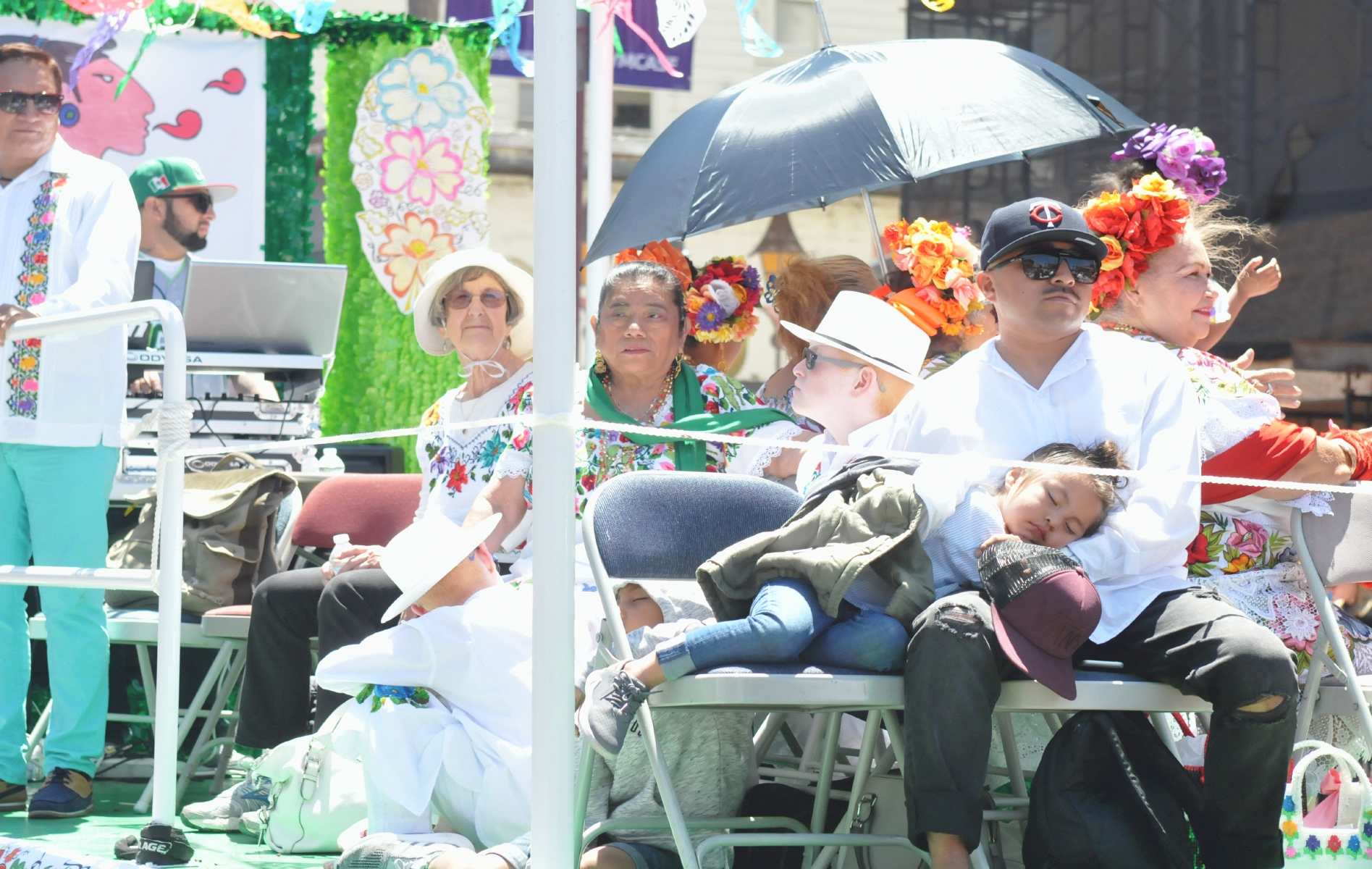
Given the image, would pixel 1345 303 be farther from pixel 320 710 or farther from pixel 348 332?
pixel 320 710

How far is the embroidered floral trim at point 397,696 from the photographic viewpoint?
3252mm

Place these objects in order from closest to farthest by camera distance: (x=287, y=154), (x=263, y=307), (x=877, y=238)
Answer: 1. (x=877, y=238)
2. (x=263, y=307)
3. (x=287, y=154)

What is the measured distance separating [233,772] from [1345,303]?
952 cm

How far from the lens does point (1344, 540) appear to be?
3238mm

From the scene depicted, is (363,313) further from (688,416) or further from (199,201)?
(688,416)

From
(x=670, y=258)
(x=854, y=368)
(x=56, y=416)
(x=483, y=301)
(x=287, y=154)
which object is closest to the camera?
(x=854, y=368)

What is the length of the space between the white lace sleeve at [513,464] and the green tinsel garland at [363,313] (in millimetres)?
3596

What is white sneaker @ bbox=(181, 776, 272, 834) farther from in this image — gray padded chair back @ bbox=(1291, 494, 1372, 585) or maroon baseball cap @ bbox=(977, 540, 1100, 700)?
gray padded chair back @ bbox=(1291, 494, 1372, 585)

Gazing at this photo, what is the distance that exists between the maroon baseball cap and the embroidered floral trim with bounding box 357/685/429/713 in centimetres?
136

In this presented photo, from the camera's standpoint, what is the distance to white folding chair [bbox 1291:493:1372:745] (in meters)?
3.19

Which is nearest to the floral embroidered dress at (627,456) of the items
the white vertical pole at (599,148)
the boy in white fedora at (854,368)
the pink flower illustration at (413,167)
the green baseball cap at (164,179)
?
the boy in white fedora at (854,368)

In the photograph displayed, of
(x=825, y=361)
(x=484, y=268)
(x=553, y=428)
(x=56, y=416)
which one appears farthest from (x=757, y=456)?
(x=56, y=416)

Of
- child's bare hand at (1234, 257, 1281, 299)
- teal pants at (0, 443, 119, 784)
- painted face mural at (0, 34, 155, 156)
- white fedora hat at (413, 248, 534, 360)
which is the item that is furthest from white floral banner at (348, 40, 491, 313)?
child's bare hand at (1234, 257, 1281, 299)

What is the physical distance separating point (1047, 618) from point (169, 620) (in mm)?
1892
